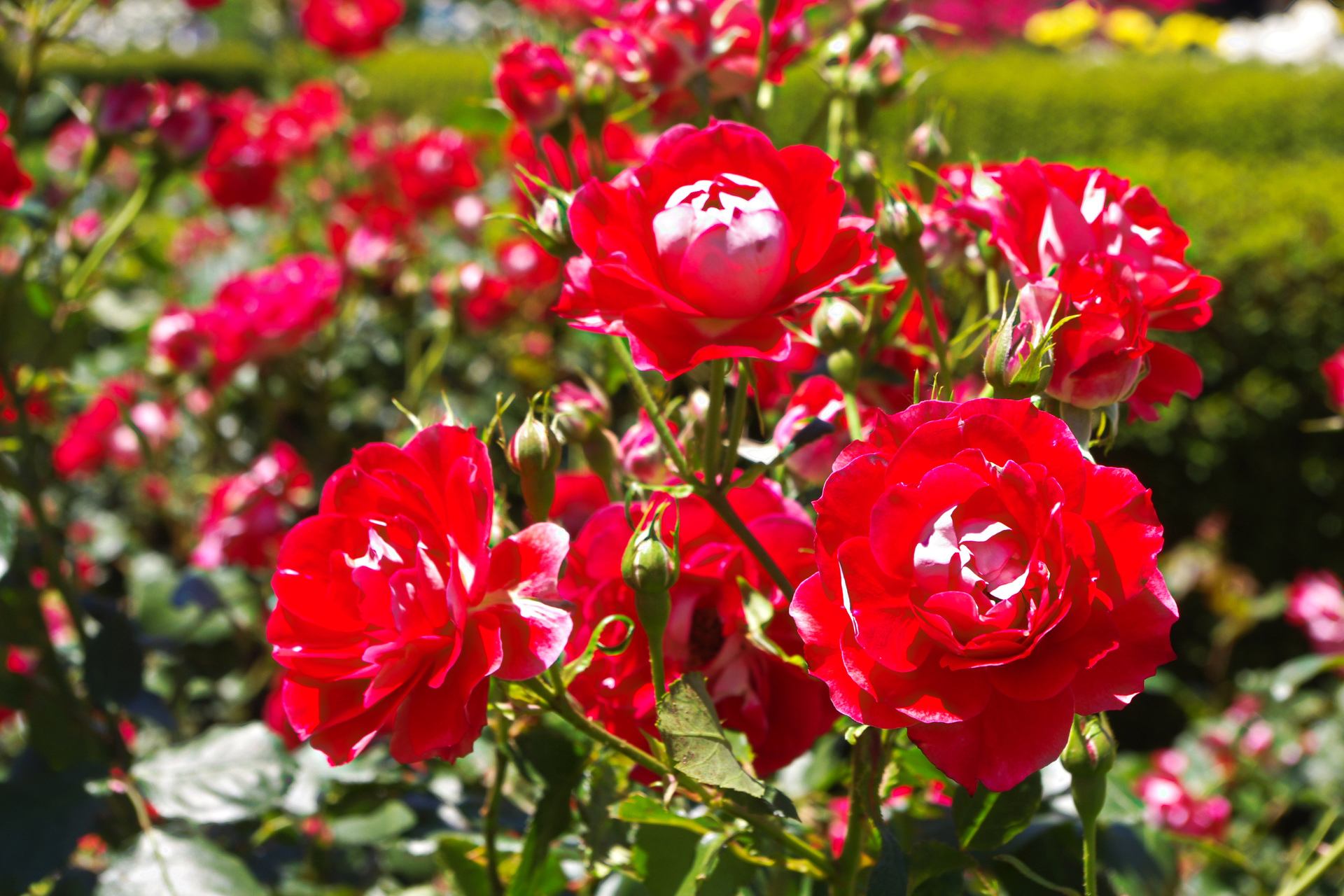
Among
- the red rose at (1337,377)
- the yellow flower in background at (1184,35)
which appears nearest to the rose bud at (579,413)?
the red rose at (1337,377)

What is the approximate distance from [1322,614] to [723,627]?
1.73m

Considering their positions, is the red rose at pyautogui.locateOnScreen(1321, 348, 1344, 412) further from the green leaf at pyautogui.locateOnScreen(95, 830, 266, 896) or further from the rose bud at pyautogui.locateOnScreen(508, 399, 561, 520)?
the green leaf at pyautogui.locateOnScreen(95, 830, 266, 896)

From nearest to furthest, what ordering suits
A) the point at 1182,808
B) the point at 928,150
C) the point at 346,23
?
the point at 928,150
the point at 1182,808
the point at 346,23

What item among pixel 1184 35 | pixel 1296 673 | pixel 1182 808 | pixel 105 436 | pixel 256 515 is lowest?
pixel 1184 35

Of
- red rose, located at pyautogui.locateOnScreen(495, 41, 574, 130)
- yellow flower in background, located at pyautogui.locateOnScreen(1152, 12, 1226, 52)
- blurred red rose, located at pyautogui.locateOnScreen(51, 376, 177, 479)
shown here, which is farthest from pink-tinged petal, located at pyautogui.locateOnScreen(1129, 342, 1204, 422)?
yellow flower in background, located at pyautogui.locateOnScreen(1152, 12, 1226, 52)

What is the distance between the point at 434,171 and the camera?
2168 mm

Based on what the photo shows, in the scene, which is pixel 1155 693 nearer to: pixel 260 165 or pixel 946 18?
pixel 260 165

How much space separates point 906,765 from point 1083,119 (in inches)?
221

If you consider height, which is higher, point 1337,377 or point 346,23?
point 346,23

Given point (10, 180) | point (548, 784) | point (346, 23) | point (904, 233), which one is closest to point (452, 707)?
point (548, 784)

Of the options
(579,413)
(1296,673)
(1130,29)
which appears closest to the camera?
(579,413)

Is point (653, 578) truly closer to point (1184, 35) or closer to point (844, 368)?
point (844, 368)

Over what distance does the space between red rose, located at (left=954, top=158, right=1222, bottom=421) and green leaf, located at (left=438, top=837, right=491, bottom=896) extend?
0.50 metres

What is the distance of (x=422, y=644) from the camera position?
0.50m
